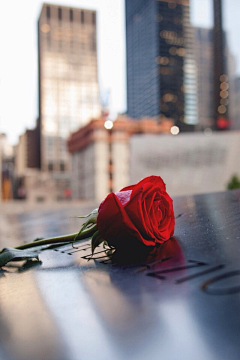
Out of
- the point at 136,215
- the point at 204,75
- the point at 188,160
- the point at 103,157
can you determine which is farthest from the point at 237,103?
the point at 136,215

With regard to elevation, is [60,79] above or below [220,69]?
above

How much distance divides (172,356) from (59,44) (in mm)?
29987

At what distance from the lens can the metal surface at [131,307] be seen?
0.46ft

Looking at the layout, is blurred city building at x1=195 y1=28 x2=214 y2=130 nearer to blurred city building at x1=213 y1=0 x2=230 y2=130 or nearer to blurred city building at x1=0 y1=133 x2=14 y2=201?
blurred city building at x1=213 y1=0 x2=230 y2=130

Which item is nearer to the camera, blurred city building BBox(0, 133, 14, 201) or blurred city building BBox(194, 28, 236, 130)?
blurred city building BBox(0, 133, 14, 201)

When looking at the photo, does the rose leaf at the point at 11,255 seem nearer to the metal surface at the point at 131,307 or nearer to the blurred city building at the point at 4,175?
the metal surface at the point at 131,307

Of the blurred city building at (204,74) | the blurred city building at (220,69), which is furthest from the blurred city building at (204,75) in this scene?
the blurred city building at (220,69)

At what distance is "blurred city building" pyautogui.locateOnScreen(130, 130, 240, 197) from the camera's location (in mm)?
4855

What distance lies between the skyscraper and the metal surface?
91.9 feet

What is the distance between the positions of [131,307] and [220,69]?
1091 inches

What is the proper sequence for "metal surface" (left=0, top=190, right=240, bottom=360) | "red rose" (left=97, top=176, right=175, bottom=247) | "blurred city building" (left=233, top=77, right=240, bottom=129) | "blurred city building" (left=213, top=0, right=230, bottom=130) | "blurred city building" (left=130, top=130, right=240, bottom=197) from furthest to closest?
"blurred city building" (left=233, top=77, right=240, bottom=129), "blurred city building" (left=213, top=0, right=230, bottom=130), "blurred city building" (left=130, top=130, right=240, bottom=197), "red rose" (left=97, top=176, right=175, bottom=247), "metal surface" (left=0, top=190, right=240, bottom=360)

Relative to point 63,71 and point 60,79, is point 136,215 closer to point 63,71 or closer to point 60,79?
point 60,79

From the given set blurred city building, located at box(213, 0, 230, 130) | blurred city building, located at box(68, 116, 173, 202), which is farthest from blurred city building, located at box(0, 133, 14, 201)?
blurred city building, located at box(213, 0, 230, 130)

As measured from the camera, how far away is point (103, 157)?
27.1 feet
